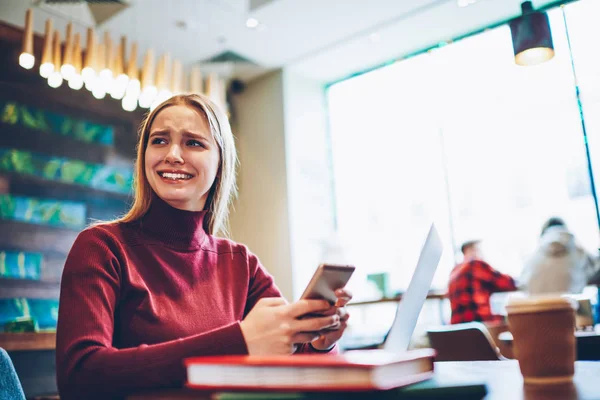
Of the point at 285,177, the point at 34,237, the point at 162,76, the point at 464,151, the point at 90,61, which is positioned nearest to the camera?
the point at 90,61

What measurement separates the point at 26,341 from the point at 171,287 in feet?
7.53

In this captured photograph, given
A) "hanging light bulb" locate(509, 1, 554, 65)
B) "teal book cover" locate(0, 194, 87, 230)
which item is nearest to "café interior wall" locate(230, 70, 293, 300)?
"teal book cover" locate(0, 194, 87, 230)

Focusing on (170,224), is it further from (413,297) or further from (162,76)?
(162,76)

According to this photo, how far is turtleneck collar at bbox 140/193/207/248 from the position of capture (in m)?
1.26

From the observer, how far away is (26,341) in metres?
3.01

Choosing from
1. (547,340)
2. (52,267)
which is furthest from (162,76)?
(547,340)

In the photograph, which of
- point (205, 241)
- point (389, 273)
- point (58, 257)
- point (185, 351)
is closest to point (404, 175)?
point (389, 273)

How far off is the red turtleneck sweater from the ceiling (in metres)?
3.74

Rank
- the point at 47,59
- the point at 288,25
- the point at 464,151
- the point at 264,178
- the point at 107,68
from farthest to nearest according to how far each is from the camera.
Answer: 1. the point at 264,178
2. the point at 464,151
3. the point at 288,25
4. the point at 107,68
5. the point at 47,59

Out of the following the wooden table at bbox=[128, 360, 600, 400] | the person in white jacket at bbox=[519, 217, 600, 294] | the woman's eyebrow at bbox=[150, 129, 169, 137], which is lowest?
the wooden table at bbox=[128, 360, 600, 400]

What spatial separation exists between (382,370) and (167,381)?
0.36 m

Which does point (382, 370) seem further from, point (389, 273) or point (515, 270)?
point (389, 273)

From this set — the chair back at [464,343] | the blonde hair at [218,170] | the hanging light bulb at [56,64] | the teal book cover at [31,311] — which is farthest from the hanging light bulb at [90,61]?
the chair back at [464,343]

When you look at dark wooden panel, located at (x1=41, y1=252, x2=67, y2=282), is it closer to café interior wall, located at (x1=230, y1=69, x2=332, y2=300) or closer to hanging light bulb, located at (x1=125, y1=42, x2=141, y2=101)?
hanging light bulb, located at (x1=125, y1=42, x2=141, y2=101)
